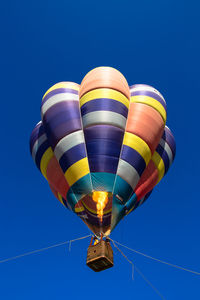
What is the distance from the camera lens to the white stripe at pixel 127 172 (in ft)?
31.3

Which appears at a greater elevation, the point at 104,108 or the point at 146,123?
the point at 104,108

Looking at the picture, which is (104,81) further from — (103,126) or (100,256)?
(100,256)

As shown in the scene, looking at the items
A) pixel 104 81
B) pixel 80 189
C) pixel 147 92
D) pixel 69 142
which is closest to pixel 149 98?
pixel 147 92

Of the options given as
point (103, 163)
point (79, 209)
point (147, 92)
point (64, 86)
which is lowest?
point (79, 209)

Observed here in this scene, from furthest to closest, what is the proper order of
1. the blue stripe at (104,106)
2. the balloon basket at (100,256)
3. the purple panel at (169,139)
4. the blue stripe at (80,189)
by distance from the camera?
the purple panel at (169,139) → the blue stripe at (104,106) → the blue stripe at (80,189) → the balloon basket at (100,256)

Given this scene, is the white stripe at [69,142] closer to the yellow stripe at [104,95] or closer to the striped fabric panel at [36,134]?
the yellow stripe at [104,95]

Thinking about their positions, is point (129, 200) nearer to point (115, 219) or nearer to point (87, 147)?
point (115, 219)

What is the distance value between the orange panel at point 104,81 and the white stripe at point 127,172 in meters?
2.27

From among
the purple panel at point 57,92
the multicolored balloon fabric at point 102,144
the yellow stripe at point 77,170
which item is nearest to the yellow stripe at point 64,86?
the multicolored balloon fabric at point 102,144

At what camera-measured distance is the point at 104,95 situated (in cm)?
1036

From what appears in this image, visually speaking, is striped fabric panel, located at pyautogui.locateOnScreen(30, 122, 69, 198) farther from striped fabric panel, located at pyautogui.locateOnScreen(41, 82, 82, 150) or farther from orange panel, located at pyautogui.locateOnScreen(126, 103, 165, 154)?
orange panel, located at pyautogui.locateOnScreen(126, 103, 165, 154)

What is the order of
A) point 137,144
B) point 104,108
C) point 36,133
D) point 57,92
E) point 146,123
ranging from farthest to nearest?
point 36,133 → point 57,92 → point 146,123 → point 104,108 → point 137,144

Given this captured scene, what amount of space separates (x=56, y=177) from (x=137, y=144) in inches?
101

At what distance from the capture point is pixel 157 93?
11.4 metres
